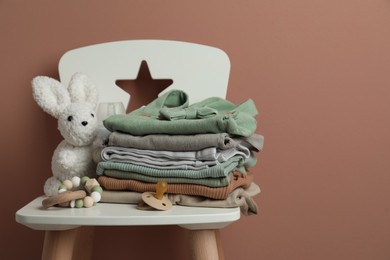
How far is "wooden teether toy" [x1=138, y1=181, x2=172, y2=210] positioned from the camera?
74cm

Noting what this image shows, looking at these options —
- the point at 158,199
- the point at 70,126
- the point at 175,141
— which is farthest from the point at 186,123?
the point at 70,126

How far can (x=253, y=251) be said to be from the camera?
1184 millimetres

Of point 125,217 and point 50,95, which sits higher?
point 50,95

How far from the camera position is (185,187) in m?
0.78

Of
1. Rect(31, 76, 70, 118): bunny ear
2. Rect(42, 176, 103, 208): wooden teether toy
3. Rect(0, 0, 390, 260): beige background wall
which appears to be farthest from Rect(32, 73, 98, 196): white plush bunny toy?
Rect(0, 0, 390, 260): beige background wall

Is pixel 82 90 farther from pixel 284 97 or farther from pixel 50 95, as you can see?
pixel 284 97

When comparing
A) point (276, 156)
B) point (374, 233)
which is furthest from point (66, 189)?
point (374, 233)

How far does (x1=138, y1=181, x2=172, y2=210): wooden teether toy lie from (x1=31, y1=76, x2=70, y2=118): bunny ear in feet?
1.06

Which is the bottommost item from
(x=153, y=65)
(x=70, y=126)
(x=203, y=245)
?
(x=203, y=245)

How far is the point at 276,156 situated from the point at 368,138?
234 millimetres

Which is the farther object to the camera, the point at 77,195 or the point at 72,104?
the point at 72,104

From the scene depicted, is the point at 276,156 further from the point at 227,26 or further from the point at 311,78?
the point at 227,26

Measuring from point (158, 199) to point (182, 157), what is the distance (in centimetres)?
8

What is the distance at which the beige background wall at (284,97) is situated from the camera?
1.15 meters
